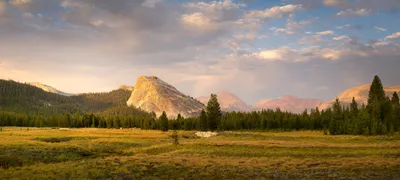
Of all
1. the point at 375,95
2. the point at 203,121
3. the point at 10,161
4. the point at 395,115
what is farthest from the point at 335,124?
the point at 10,161

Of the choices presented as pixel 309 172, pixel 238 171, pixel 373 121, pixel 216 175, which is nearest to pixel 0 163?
pixel 216 175

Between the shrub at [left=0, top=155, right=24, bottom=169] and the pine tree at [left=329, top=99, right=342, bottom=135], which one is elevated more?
the pine tree at [left=329, top=99, right=342, bottom=135]

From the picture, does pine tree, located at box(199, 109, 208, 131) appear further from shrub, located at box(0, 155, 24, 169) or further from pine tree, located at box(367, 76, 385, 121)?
shrub, located at box(0, 155, 24, 169)

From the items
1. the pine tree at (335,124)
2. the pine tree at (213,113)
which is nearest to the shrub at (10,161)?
the pine tree at (213,113)

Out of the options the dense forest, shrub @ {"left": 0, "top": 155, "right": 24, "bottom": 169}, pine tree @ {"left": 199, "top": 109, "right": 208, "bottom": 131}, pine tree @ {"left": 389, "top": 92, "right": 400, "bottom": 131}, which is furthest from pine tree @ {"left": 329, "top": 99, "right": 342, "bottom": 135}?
shrub @ {"left": 0, "top": 155, "right": 24, "bottom": 169}

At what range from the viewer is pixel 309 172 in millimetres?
29906

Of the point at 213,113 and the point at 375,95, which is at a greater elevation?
the point at 375,95

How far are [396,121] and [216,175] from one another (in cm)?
11082

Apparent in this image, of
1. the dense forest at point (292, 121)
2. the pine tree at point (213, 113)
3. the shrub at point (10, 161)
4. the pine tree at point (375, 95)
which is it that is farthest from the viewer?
the pine tree at point (213, 113)

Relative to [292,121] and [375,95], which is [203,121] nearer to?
[292,121]

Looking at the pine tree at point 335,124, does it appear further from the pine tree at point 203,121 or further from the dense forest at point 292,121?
the pine tree at point 203,121

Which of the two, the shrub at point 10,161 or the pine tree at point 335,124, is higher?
the pine tree at point 335,124

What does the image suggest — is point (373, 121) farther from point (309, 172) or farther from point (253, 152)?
point (309, 172)

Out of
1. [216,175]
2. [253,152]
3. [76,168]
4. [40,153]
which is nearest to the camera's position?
[216,175]
